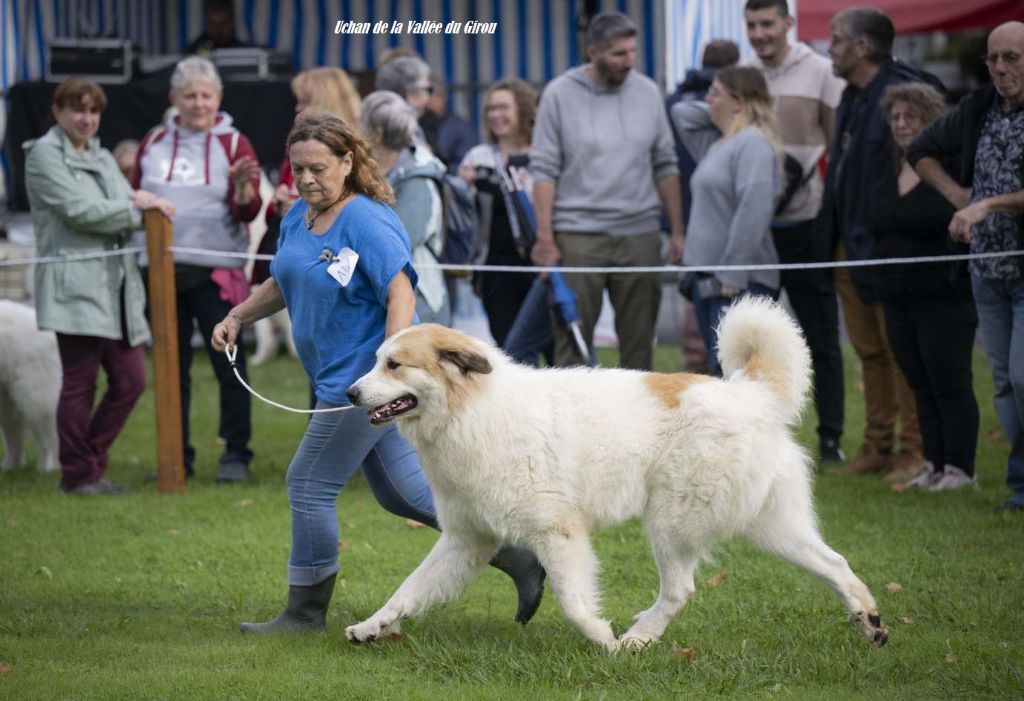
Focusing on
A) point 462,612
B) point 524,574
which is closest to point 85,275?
point 462,612

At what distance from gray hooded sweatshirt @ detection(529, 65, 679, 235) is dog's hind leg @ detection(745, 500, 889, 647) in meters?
3.66

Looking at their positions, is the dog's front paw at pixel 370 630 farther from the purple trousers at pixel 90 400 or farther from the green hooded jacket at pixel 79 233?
the purple trousers at pixel 90 400

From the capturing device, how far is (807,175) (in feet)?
26.7

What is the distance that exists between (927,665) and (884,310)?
133 inches

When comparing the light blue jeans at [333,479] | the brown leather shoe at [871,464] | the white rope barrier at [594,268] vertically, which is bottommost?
the brown leather shoe at [871,464]

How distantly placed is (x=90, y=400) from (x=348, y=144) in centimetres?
387

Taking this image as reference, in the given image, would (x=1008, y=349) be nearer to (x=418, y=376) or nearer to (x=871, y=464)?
(x=871, y=464)

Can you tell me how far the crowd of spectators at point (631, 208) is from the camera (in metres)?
7.29

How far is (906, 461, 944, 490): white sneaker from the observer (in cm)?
740

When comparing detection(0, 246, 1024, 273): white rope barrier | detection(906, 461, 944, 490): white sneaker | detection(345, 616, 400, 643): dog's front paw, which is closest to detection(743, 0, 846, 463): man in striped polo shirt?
detection(0, 246, 1024, 273): white rope barrier

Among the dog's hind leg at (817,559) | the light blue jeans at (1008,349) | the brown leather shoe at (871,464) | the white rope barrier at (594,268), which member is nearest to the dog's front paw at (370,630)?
the dog's hind leg at (817,559)

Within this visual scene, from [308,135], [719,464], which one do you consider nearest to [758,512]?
[719,464]

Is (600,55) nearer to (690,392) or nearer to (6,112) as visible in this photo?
(690,392)

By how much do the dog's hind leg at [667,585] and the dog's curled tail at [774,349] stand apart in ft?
1.98
